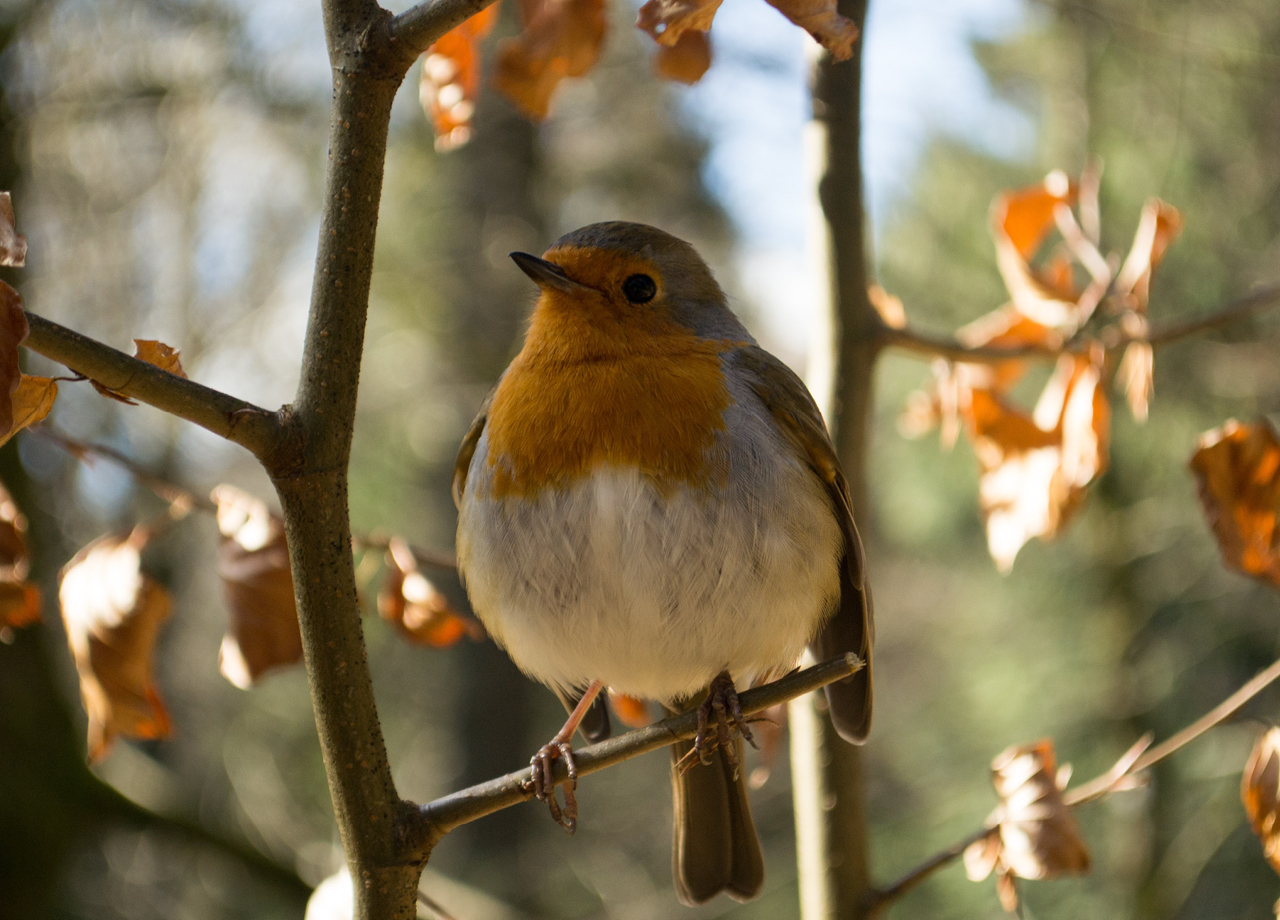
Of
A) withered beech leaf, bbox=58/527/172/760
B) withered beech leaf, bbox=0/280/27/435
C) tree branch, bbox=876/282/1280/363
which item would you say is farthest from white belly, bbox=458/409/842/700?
withered beech leaf, bbox=0/280/27/435

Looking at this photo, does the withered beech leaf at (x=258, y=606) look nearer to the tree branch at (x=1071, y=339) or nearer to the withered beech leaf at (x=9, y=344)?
the withered beech leaf at (x=9, y=344)

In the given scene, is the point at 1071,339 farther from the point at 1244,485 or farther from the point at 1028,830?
the point at 1028,830

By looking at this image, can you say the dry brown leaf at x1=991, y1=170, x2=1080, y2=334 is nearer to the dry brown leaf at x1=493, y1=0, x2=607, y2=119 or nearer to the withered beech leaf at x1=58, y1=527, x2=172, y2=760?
the dry brown leaf at x1=493, y1=0, x2=607, y2=119

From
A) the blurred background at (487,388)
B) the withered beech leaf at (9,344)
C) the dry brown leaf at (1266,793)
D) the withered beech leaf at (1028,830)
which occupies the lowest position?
the blurred background at (487,388)

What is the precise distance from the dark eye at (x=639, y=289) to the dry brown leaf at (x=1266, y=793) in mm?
1146

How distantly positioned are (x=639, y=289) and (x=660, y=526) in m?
0.52

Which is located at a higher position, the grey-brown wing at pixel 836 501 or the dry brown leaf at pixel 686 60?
the dry brown leaf at pixel 686 60

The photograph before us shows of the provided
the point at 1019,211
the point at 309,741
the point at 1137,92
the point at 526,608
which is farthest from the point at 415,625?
the point at 309,741

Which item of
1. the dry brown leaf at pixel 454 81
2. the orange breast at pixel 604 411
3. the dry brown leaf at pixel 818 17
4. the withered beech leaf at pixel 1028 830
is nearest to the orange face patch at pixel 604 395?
the orange breast at pixel 604 411

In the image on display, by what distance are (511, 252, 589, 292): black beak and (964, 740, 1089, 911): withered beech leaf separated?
3.32ft

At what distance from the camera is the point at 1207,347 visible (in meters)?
5.09

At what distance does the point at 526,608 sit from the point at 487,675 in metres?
5.42

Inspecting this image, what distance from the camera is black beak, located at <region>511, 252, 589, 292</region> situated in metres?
1.71

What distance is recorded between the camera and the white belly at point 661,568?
4.96 ft
